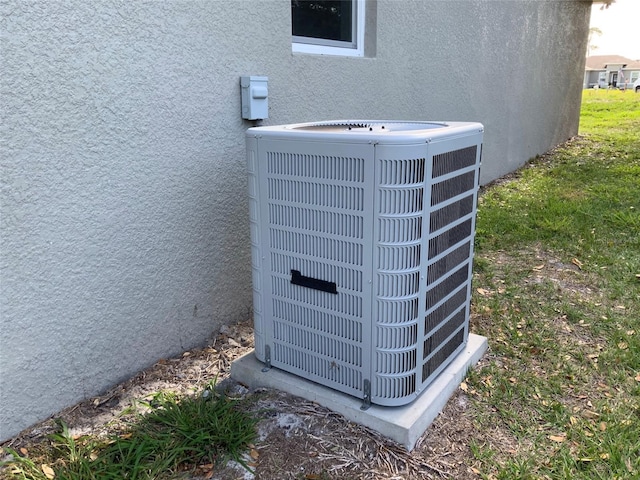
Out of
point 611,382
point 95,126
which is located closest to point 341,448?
point 611,382

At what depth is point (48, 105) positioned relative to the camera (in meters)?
2.11

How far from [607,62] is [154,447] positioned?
81716 mm

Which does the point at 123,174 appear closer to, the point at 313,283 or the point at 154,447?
the point at 313,283

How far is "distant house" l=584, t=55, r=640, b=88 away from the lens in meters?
66.1

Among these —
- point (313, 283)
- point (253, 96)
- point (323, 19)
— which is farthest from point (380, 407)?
point (323, 19)

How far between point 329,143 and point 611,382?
71.8 inches

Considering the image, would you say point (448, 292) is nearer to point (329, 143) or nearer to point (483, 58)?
point (329, 143)

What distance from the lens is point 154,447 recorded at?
82.1 inches

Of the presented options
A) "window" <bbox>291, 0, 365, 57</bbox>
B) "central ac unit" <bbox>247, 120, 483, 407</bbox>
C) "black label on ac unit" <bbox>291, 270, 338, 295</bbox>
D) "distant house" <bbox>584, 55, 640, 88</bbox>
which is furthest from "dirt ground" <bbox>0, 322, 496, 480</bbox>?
"distant house" <bbox>584, 55, 640, 88</bbox>

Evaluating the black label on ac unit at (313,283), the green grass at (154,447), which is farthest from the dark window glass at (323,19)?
the green grass at (154,447)

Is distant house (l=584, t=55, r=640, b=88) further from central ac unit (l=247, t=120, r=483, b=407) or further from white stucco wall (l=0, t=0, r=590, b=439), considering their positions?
central ac unit (l=247, t=120, r=483, b=407)

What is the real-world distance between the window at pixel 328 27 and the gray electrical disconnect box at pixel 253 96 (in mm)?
602

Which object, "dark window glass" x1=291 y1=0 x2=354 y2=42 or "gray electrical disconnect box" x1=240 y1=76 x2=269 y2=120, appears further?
"dark window glass" x1=291 y1=0 x2=354 y2=42

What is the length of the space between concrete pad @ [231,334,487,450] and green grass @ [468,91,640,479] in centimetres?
14
